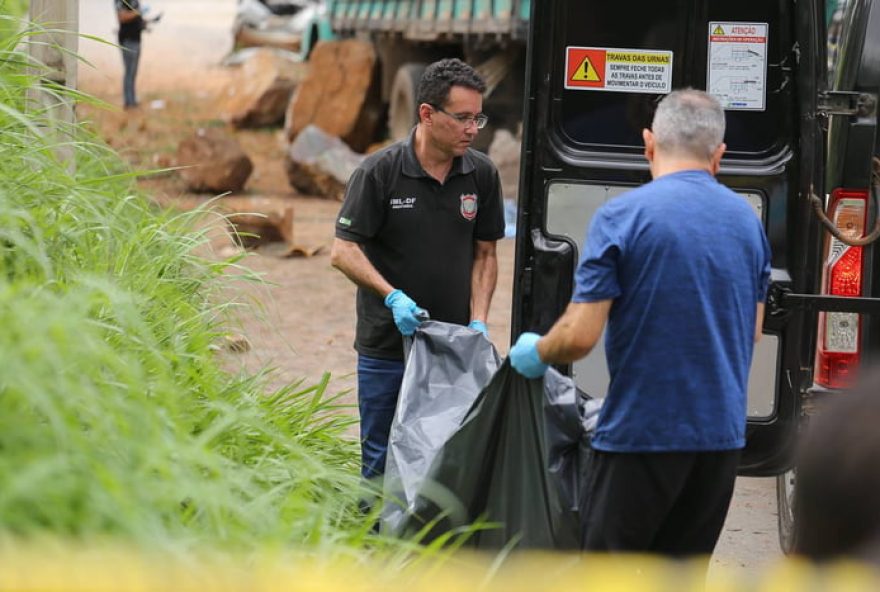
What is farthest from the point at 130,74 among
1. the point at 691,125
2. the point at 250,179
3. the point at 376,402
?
the point at 691,125

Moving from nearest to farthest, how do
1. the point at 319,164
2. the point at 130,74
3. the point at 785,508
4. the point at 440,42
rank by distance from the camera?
1. the point at 785,508
2. the point at 319,164
3. the point at 440,42
4. the point at 130,74

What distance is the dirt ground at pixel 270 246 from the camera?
592 cm

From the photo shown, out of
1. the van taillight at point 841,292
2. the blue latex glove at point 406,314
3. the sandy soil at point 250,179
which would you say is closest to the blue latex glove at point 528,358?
the blue latex glove at point 406,314

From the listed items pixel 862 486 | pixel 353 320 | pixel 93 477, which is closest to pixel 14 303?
pixel 93 477

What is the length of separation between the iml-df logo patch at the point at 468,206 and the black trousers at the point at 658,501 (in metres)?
1.31

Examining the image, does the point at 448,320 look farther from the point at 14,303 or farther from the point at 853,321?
the point at 14,303

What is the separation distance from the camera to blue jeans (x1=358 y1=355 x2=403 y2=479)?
4.68 metres

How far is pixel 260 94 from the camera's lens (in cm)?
1875

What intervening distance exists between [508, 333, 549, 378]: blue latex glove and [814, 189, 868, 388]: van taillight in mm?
1912

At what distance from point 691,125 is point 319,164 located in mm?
11491

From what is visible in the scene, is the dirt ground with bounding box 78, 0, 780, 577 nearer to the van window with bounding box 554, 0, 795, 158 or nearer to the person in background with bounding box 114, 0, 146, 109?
the person in background with bounding box 114, 0, 146, 109

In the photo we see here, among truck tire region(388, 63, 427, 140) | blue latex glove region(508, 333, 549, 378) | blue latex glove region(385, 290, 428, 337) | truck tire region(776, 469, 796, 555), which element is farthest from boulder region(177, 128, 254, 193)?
blue latex glove region(508, 333, 549, 378)

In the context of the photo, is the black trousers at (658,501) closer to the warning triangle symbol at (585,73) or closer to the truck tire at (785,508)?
the warning triangle symbol at (585,73)

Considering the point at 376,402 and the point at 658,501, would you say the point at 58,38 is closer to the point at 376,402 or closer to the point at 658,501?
the point at 376,402
